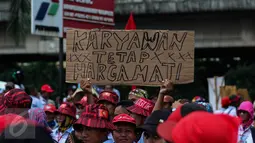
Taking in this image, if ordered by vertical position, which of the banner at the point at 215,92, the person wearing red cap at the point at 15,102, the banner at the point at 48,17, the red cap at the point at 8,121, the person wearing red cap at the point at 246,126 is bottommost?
the banner at the point at 215,92

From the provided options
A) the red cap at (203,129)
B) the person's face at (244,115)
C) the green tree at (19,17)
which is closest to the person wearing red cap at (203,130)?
the red cap at (203,129)

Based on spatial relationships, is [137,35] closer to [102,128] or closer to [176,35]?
[176,35]

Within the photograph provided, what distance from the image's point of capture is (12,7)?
14.5m

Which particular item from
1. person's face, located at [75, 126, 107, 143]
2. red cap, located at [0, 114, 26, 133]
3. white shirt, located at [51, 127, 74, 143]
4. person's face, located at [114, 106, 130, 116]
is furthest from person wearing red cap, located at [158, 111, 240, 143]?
white shirt, located at [51, 127, 74, 143]

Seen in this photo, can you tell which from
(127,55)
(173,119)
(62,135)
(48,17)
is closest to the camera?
(173,119)

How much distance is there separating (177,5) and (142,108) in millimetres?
20856

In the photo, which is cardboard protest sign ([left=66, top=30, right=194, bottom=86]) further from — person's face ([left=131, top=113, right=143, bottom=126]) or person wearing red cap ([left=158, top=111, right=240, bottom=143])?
person wearing red cap ([left=158, top=111, right=240, bottom=143])

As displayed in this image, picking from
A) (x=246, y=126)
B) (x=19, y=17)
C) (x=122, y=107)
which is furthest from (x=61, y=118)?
(x=19, y=17)

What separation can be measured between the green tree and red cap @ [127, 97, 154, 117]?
8.44 m

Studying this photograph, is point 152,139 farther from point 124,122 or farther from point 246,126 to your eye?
point 246,126

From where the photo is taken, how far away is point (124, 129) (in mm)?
5512

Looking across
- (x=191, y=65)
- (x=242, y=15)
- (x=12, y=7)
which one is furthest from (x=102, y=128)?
(x=242, y=15)

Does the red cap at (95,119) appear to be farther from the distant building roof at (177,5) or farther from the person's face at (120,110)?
the distant building roof at (177,5)

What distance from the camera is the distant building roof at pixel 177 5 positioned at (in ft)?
84.3
